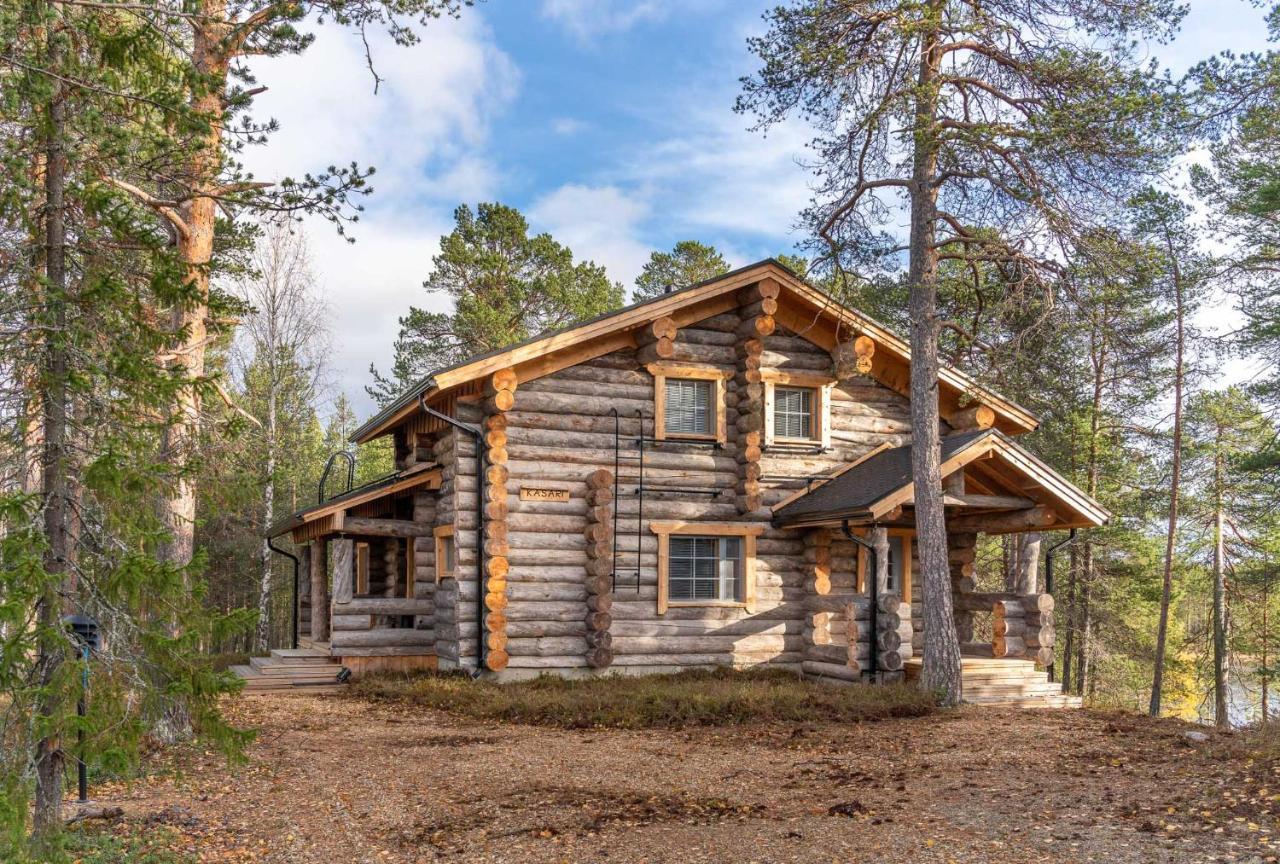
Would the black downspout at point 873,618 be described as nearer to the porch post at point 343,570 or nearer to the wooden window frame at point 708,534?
the wooden window frame at point 708,534

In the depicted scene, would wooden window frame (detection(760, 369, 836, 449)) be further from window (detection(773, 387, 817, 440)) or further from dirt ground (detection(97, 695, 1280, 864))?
dirt ground (detection(97, 695, 1280, 864))

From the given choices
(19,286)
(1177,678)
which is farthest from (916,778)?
(1177,678)

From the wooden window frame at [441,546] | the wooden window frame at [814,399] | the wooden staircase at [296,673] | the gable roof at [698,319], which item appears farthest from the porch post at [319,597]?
the wooden window frame at [814,399]

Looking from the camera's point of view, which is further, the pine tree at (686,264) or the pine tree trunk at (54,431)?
the pine tree at (686,264)

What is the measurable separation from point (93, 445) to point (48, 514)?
49 centimetres

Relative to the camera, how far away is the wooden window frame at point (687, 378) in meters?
17.4

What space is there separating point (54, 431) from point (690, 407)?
492 inches

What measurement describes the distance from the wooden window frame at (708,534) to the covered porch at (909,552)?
28.3 inches

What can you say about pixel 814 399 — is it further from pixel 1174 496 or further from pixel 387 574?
pixel 1174 496

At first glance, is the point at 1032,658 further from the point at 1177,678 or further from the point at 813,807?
the point at 1177,678

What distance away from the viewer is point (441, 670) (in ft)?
55.8

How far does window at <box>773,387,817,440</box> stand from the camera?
18.5 metres

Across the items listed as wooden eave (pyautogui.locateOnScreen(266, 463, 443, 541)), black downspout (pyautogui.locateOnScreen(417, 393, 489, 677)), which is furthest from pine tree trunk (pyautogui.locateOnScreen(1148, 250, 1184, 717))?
wooden eave (pyautogui.locateOnScreen(266, 463, 443, 541))

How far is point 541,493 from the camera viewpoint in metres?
16.6
